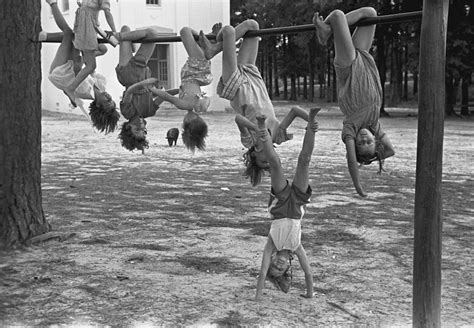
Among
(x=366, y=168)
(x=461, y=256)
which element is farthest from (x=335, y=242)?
(x=366, y=168)

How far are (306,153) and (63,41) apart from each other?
248 cm

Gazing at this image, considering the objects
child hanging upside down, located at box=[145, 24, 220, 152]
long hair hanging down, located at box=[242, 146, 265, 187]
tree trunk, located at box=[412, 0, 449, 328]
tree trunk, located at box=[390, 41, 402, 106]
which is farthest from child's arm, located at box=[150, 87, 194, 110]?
tree trunk, located at box=[390, 41, 402, 106]

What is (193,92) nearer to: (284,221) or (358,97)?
(284,221)

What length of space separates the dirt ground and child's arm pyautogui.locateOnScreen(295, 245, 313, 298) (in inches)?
2.8

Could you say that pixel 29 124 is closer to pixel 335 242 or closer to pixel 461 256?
pixel 335 242

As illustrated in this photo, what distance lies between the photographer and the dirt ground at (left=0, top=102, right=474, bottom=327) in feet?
14.2

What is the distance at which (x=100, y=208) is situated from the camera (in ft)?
26.1

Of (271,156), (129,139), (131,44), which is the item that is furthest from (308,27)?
(129,139)

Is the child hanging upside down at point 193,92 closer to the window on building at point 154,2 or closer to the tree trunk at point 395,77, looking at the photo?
the window on building at point 154,2

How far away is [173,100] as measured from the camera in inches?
191

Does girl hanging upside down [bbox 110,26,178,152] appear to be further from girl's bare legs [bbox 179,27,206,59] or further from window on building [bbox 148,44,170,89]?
window on building [bbox 148,44,170,89]

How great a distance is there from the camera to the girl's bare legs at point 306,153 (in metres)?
3.77

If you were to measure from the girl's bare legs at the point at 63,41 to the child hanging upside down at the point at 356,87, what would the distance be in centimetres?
233

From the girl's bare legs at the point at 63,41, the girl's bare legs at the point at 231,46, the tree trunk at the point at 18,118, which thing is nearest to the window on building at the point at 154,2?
the tree trunk at the point at 18,118
